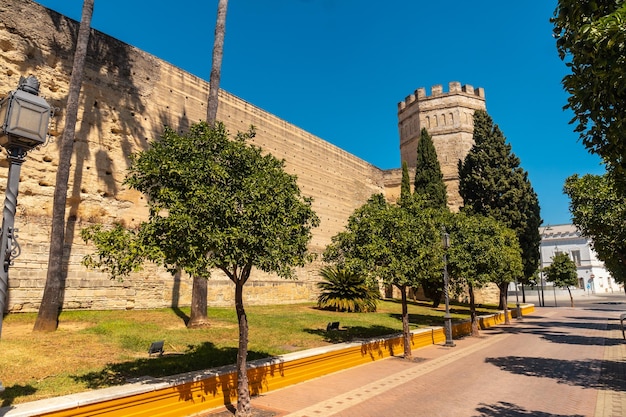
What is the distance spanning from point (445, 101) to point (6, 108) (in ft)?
139

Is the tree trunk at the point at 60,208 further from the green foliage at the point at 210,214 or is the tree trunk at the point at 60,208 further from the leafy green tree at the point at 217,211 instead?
the leafy green tree at the point at 217,211

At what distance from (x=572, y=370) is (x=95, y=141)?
17.9 m

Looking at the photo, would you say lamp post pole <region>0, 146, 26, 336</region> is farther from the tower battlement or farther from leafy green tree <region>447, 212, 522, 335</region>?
the tower battlement

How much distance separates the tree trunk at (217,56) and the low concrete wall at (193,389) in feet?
30.6

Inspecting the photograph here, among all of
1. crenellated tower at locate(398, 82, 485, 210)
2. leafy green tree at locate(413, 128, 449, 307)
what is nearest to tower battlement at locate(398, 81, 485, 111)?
crenellated tower at locate(398, 82, 485, 210)

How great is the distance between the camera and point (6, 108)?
14.0ft

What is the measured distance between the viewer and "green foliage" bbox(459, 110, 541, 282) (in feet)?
95.1

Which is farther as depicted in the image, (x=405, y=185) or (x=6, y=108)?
(x=405, y=185)

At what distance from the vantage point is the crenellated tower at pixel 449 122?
3975 cm

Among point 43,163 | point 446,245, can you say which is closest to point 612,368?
point 446,245

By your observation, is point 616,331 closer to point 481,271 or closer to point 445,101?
point 481,271

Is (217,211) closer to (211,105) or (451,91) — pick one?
Result: (211,105)

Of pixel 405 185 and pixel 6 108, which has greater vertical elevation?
pixel 405 185

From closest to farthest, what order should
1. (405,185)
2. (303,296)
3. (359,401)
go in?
1. (359,401)
2. (303,296)
3. (405,185)
